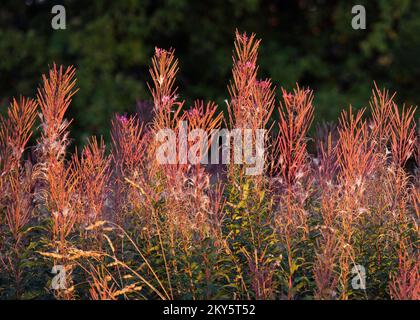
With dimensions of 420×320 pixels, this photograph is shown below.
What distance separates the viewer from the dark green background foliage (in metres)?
12.8

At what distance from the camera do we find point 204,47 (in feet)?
44.2

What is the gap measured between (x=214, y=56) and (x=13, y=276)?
9305 mm

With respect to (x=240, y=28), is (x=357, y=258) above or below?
below

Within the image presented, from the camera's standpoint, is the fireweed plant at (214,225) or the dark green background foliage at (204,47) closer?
the fireweed plant at (214,225)

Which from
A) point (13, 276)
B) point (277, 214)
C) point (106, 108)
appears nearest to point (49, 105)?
point (13, 276)

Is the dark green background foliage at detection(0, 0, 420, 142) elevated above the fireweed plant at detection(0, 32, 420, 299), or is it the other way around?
the dark green background foliage at detection(0, 0, 420, 142)

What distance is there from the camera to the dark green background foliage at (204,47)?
12.8m

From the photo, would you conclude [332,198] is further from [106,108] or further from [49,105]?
[106,108]

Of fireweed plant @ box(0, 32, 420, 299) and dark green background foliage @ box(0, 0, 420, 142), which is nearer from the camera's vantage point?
fireweed plant @ box(0, 32, 420, 299)

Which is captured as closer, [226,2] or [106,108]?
[106,108]

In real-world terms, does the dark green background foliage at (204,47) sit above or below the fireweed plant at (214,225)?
above

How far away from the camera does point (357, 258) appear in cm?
441
